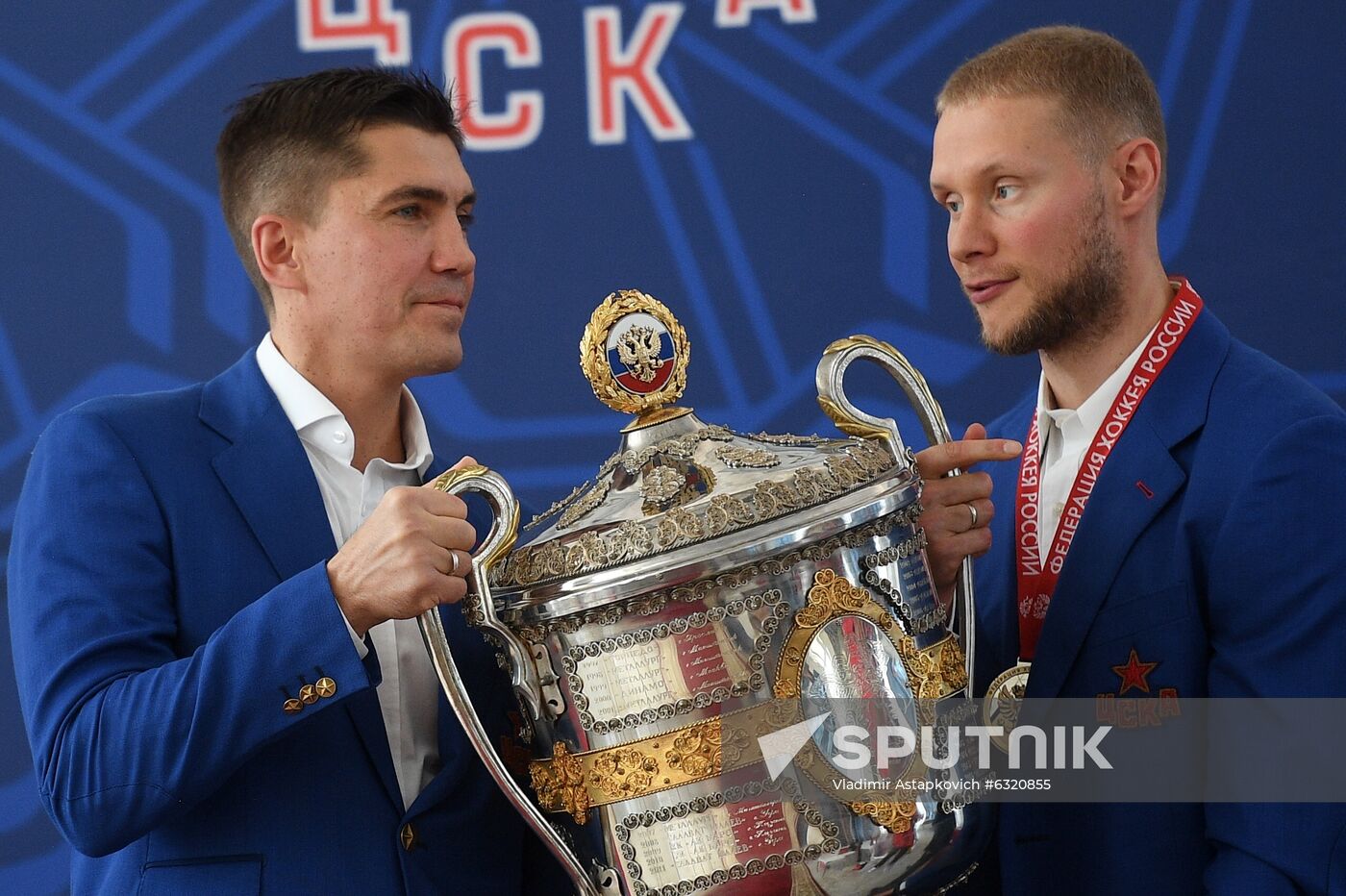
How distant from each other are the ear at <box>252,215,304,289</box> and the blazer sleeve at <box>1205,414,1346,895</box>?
1243 mm

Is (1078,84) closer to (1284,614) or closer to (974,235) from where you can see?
(974,235)

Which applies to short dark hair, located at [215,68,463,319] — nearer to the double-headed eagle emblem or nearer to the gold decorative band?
the double-headed eagle emblem

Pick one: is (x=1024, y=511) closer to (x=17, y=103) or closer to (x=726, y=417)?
(x=726, y=417)

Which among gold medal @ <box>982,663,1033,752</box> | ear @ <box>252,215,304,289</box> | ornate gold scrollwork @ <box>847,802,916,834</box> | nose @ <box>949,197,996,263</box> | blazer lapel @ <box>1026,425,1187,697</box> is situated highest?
ear @ <box>252,215,304,289</box>

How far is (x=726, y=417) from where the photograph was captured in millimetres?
3037

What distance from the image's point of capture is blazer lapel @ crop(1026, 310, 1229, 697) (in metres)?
1.83

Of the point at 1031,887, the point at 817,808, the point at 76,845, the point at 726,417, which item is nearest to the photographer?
the point at 817,808

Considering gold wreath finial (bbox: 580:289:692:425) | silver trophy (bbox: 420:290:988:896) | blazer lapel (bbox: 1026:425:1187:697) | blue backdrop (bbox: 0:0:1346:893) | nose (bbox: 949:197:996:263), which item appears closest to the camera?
silver trophy (bbox: 420:290:988:896)

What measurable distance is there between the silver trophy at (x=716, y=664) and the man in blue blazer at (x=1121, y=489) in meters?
0.26

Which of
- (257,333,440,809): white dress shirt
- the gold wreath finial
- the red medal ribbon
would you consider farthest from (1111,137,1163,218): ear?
(257,333,440,809): white dress shirt

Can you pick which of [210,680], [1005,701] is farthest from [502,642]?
[1005,701]

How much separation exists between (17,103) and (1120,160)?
224cm

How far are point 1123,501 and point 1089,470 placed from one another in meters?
0.09

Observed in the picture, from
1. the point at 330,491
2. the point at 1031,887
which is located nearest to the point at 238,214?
the point at 330,491
